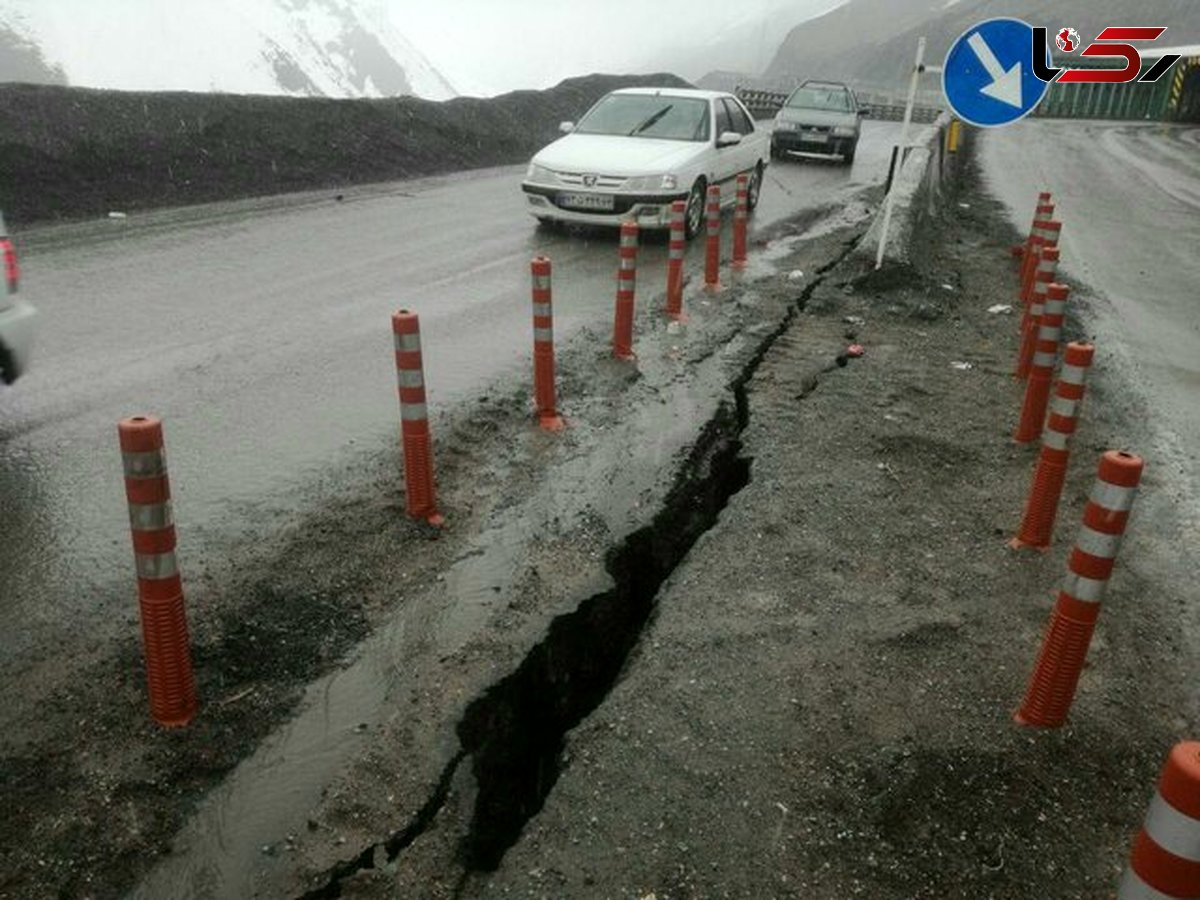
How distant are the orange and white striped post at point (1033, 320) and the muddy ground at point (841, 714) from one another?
133 centimetres

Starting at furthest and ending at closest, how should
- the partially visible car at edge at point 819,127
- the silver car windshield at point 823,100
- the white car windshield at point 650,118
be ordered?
the silver car windshield at point 823,100 → the partially visible car at edge at point 819,127 → the white car windshield at point 650,118

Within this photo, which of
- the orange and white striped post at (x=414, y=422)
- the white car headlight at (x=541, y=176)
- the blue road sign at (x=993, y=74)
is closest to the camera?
the orange and white striped post at (x=414, y=422)

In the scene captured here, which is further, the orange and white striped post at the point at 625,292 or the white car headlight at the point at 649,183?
the white car headlight at the point at 649,183

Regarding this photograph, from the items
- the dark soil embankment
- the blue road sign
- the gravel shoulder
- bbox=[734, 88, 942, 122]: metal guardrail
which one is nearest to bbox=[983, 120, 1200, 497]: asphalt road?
the gravel shoulder

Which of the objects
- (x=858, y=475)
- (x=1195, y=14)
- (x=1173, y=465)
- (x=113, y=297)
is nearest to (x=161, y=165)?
(x=113, y=297)

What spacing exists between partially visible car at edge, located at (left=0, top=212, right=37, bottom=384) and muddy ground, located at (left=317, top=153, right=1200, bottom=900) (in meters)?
3.25

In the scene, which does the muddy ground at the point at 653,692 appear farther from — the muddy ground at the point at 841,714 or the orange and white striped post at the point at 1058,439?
the orange and white striped post at the point at 1058,439

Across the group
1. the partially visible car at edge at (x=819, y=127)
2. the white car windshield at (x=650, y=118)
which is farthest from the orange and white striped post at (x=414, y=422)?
the partially visible car at edge at (x=819, y=127)

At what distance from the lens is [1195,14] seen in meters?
78.3

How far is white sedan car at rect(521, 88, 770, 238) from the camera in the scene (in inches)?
424

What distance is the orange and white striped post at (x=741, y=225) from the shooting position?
9.88 m

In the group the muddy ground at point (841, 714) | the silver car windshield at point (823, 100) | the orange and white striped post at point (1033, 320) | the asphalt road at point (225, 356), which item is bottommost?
the muddy ground at point (841, 714)

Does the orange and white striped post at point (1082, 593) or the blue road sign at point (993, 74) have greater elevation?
the blue road sign at point (993, 74)

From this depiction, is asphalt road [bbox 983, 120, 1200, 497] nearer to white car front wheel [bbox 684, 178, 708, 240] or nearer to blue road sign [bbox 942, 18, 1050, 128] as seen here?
blue road sign [bbox 942, 18, 1050, 128]
